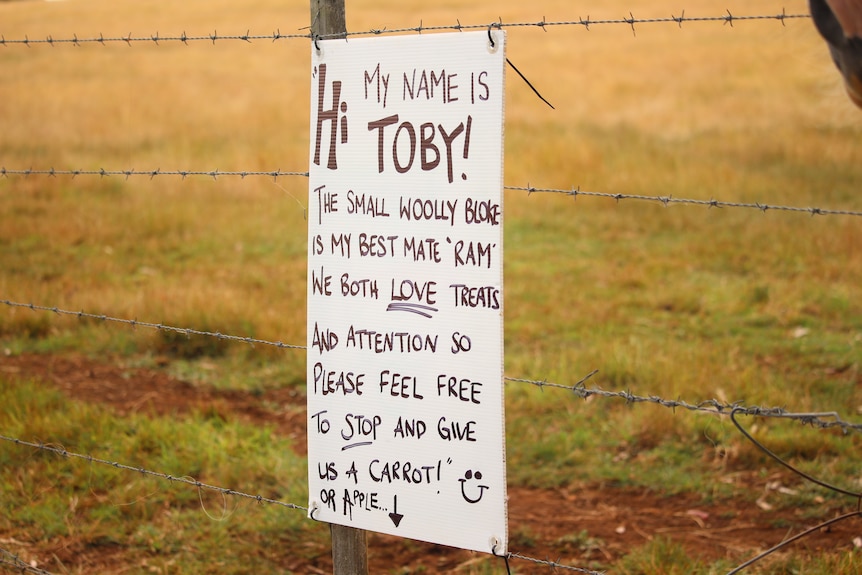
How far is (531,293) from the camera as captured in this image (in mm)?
7477

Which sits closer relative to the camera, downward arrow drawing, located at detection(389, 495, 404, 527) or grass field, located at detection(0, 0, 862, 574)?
downward arrow drawing, located at detection(389, 495, 404, 527)

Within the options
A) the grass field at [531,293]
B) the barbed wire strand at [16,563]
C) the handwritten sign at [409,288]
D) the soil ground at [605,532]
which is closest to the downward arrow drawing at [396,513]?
the handwritten sign at [409,288]

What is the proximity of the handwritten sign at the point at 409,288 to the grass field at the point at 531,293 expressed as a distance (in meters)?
0.26

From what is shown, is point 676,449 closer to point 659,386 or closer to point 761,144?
point 659,386

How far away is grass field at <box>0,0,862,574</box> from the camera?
168 inches

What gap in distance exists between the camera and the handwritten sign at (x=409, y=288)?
2.58 metres

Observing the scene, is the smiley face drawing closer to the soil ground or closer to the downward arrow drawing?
the downward arrow drawing

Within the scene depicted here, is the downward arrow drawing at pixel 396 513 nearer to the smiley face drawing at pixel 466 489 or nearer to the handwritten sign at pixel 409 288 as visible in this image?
the handwritten sign at pixel 409 288

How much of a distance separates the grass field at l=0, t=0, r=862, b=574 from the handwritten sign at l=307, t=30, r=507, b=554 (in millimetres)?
260

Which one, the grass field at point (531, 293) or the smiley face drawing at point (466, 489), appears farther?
the grass field at point (531, 293)

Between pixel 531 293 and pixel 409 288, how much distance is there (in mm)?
4833

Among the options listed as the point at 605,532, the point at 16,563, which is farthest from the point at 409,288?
the point at 16,563

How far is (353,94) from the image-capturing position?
2764 millimetres

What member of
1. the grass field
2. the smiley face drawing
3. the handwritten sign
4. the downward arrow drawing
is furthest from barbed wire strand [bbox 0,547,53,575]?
the smiley face drawing
